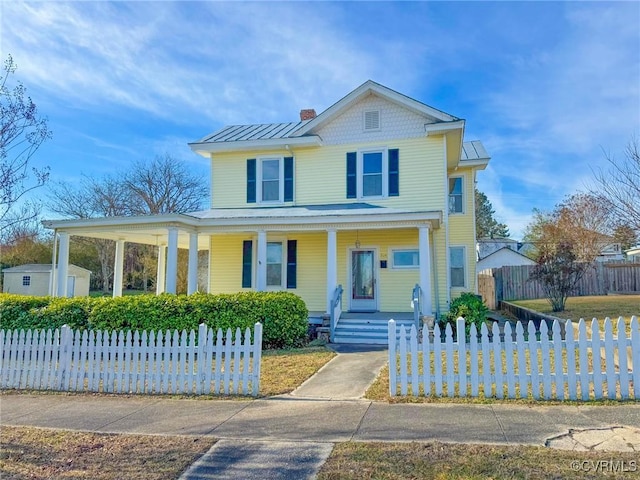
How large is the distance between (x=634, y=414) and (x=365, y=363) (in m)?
4.60

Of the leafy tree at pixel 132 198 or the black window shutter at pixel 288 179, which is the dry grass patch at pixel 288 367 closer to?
the black window shutter at pixel 288 179

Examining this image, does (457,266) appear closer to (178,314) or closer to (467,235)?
(467,235)

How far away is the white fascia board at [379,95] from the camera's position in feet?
45.4

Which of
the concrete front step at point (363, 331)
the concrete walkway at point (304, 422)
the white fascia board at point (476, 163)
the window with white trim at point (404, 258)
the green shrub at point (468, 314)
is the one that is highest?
the white fascia board at point (476, 163)

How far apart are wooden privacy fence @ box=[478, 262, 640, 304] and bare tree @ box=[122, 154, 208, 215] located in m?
23.8

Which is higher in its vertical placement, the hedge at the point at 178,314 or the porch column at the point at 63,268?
the porch column at the point at 63,268

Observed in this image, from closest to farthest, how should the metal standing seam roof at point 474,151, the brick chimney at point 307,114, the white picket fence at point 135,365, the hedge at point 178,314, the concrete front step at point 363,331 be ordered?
the white picket fence at point 135,365, the hedge at point 178,314, the concrete front step at point 363,331, the metal standing seam roof at point 474,151, the brick chimney at point 307,114

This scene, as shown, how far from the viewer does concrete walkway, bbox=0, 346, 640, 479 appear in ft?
13.3

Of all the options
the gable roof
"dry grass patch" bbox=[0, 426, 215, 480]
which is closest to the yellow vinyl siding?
the gable roof

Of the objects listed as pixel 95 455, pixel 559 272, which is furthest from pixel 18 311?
pixel 559 272

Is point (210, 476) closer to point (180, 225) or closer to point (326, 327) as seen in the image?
point (326, 327)

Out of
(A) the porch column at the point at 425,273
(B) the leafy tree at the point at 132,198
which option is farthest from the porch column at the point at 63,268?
(B) the leafy tree at the point at 132,198

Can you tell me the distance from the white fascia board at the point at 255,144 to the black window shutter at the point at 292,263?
3457 mm

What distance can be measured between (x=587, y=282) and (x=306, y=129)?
1895 centimetres
